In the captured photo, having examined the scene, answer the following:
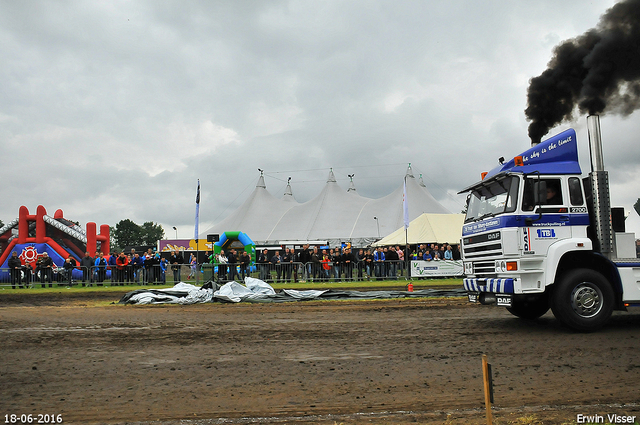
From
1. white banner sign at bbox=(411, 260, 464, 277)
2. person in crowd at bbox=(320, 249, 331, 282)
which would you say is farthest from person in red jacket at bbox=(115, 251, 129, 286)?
white banner sign at bbox=(411, 260, 464, 277)

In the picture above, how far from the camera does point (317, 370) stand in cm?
616

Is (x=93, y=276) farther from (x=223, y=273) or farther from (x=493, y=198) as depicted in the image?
(x=493, y=198)

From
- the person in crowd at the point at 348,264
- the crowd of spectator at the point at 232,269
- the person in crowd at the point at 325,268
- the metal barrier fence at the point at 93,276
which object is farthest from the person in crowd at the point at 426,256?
the metal barrier fence at the point at 93,276

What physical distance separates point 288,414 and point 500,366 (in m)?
3.22

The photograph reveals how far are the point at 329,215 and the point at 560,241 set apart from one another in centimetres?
3681

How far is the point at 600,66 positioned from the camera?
10406 millimetres

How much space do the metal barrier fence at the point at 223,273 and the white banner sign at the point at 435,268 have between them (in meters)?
0.67

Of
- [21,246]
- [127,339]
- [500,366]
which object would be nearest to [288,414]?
[500,366]

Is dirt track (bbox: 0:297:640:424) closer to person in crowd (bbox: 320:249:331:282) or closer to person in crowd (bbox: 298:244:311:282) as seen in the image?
person in crowd (bbox: 298:244:311:282)

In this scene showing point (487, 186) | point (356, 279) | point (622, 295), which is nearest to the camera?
point (622, 295)

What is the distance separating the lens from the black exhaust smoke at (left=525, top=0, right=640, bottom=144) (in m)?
10.4

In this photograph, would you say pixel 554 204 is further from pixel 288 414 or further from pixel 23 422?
pixel 23 422

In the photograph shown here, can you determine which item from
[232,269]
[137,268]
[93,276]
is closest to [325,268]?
[232,269]

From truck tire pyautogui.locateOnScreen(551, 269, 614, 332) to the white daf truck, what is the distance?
0.02 m
